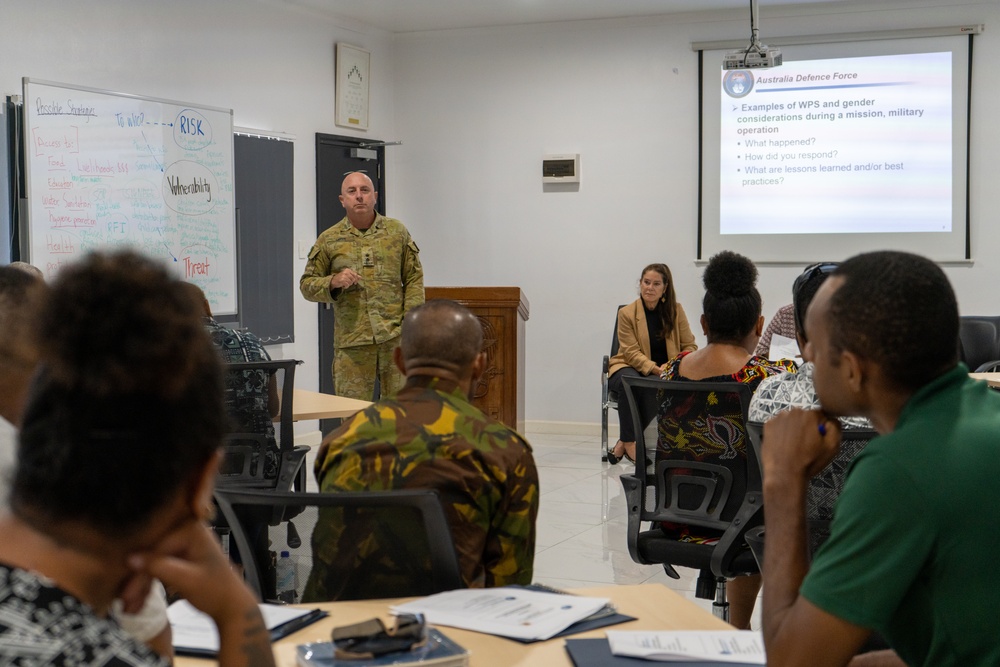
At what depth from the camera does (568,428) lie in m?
7.81

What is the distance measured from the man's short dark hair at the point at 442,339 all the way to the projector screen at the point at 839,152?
544 cm

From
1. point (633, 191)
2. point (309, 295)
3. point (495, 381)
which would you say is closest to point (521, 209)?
point (633, 191)

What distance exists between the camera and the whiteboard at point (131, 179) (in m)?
5.09

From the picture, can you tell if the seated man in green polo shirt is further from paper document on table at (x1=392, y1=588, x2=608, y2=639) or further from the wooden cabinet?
the wooden cabinet

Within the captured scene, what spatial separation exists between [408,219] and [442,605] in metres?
6.84

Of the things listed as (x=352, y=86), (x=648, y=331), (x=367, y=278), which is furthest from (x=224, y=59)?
(x=648, y=331)

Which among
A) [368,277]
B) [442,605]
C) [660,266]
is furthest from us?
[660,266]

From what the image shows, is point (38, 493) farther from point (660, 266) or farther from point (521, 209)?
point (521, 209)

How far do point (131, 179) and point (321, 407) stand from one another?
2453 millimetres

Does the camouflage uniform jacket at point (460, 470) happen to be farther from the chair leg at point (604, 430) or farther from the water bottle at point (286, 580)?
the chair leg at point (604, 430)

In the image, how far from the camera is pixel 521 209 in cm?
786

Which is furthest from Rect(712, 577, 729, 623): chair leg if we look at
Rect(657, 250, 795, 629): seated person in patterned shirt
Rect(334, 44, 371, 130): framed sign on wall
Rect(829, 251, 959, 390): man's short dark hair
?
Rect(334, 44, 371, 130): framed sign on wall

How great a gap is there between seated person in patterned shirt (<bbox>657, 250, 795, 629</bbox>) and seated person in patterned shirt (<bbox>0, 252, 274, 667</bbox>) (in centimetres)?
241

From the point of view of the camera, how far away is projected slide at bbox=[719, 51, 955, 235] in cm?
686
